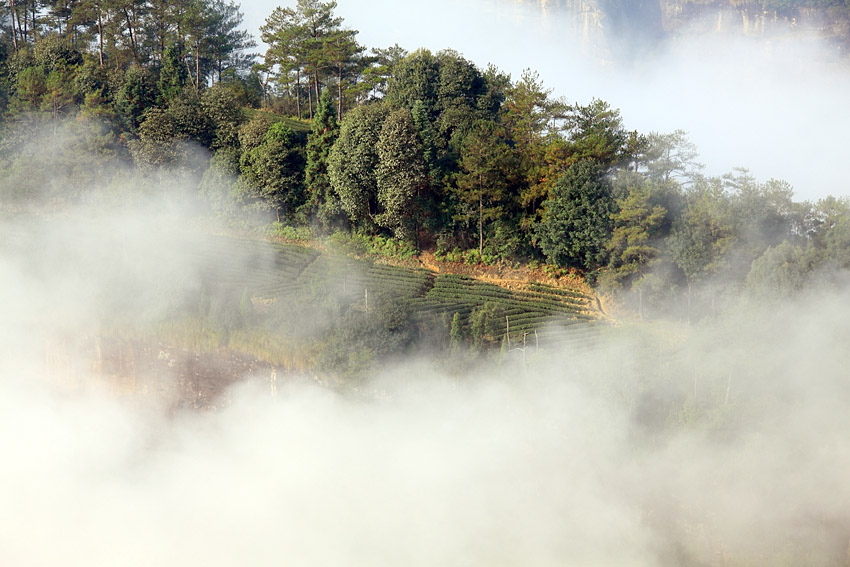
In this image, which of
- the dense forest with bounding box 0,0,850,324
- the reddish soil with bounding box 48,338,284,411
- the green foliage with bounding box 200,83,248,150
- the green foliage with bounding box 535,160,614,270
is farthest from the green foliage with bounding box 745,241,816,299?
the green foliage with bounding box 200,83,248,150

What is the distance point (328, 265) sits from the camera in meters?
26.0

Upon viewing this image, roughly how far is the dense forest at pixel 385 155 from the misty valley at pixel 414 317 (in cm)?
11

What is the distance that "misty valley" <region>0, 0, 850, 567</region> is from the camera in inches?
781

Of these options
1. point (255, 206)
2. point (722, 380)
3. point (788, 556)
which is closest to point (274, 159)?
point (255, 206)

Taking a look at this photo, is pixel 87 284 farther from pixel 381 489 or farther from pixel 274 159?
pixel 381 489

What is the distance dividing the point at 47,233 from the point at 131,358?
23.3 ft

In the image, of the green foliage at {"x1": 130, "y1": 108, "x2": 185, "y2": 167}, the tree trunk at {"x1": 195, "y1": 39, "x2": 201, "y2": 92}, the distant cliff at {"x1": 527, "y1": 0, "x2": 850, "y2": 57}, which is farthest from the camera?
the distant cliff at {"x1": 527, "y1": 0, "x2": 850, "y2": 57}

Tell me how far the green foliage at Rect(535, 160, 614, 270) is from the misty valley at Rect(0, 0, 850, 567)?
111 millimetres

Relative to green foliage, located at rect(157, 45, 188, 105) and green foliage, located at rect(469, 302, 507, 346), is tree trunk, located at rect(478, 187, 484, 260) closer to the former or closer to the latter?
green foliage, located at rect(469, 302, 507, 346)

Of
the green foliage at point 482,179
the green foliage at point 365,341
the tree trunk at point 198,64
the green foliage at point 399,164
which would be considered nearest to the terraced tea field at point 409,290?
the green foliage at point 365,341

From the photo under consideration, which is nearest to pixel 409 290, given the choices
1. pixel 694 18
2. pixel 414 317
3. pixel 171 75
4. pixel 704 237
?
pixel 414 317

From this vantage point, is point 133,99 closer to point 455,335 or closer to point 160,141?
point 160,141

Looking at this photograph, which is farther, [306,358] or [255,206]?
[255,206]

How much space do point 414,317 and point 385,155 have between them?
210 inches
